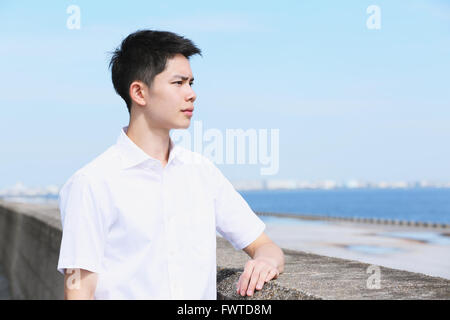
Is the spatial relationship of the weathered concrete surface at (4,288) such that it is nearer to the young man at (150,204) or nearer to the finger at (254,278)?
the finger at (254,278)

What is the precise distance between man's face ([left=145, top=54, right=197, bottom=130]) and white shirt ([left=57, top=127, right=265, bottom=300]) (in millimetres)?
156

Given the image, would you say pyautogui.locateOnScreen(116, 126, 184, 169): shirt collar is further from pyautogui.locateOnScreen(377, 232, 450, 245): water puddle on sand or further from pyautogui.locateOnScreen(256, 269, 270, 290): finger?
pyautogui.locateOnScreen(377, 232, 450, 245): water puddle on sand

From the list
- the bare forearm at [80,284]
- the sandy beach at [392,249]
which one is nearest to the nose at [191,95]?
the bare forearm at [80,284]

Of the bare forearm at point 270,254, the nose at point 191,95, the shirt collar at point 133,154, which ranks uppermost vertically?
the nose at point 191,95

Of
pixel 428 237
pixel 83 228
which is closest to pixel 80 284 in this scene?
pixel 83 228

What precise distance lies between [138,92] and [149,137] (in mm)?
211

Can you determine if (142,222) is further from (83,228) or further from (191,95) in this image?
(191,95)

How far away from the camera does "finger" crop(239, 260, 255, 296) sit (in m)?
3.10

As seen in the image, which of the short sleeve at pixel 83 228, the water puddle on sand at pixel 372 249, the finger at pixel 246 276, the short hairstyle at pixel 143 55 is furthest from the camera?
the water puddle on sand at pixel 372 249

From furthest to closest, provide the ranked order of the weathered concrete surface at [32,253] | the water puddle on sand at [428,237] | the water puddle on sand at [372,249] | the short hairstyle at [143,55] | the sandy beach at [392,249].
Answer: the water puddle on sand at [428,237], the water puddle on sand at [372,249], the sandy beach at [392,249], the weathered concrete surface at [32,253], the short hairstyle at [143,55]

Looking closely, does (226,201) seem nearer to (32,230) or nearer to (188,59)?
(188,59)

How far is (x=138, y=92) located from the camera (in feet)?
9.19

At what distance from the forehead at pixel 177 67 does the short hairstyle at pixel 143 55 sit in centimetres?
2

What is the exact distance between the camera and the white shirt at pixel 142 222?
2.48 meters
